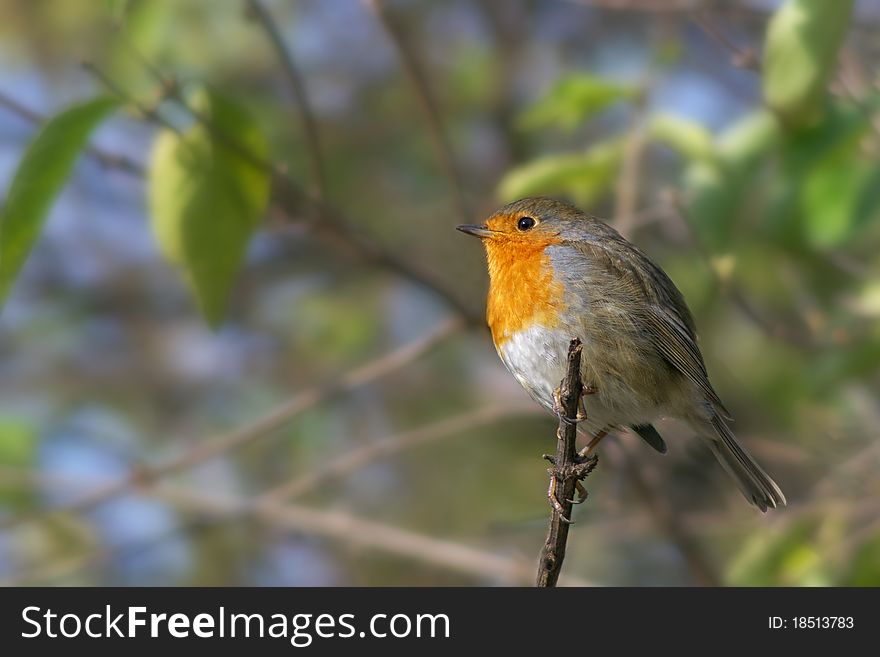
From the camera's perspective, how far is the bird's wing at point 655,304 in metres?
3.33

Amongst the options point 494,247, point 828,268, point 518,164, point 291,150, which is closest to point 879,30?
point 828,268

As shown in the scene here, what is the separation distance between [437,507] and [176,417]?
5.48ft

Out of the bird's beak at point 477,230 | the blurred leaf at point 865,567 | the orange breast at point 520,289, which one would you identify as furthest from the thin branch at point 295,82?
the blurred leaf at point 865,567

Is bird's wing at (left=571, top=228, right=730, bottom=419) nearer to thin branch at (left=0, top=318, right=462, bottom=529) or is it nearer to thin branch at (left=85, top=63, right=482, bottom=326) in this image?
thin branch at (left=85, top=63, right=482, bottom=326)

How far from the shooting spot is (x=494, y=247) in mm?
3555

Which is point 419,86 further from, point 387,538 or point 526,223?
point 387,538

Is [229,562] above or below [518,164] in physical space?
below

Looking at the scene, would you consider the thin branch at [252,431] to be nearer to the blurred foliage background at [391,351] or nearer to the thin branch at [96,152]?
the blurred foliage background at [391,351]

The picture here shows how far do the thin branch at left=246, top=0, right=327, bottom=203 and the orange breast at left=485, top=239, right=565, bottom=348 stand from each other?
57 cm

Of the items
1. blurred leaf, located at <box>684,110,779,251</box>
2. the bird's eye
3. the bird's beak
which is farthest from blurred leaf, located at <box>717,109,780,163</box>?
the bird's beak

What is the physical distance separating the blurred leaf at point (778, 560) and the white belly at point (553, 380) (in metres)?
0.97

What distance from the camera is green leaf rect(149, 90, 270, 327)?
2795 millimetres

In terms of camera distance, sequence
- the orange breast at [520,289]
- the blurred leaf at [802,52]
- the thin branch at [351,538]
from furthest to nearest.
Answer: the thin branch at [351,538], the orange breast at [520,289], the blurred leaf at [802,52]
